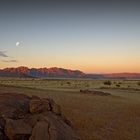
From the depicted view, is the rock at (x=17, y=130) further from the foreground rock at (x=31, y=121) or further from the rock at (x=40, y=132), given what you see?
the rock at (x=40, y=132)

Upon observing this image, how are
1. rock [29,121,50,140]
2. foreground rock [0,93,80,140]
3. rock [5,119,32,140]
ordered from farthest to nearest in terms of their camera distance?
rock [5,119,32,140] → foreground rock [0,93,80,140] → rock [29,121,50,140]

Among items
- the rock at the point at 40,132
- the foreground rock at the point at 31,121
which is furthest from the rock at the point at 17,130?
the rock at the point at 40,132

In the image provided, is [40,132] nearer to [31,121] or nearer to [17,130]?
[17,130]

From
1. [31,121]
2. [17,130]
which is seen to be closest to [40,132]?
[17,130]

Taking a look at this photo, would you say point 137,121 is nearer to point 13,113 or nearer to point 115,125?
point 115,125

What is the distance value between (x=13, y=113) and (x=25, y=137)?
7.09ft

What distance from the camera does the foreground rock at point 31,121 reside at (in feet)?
40.4

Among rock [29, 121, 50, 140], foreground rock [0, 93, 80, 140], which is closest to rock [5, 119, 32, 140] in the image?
foreground rock [0, 93, 80, 140]

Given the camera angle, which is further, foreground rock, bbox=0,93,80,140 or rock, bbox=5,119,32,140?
rock, bbox=5,119,32,140

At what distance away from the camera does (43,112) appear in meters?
14.5

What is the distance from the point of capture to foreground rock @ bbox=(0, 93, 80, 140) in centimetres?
1230

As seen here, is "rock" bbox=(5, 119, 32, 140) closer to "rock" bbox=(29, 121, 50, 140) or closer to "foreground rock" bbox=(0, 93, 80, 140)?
"foreground rock" bbox=(0, 93, 80, 140)

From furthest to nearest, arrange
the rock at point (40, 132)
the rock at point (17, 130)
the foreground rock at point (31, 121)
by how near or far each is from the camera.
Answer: the rock at point (17, 130)
the foreground rock at point (31, 121)
the rock at point (40, 132)

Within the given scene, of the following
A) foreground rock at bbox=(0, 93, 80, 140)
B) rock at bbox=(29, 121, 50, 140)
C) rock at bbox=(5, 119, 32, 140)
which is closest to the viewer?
rock at bbox=(29, 121, 50, 140)
